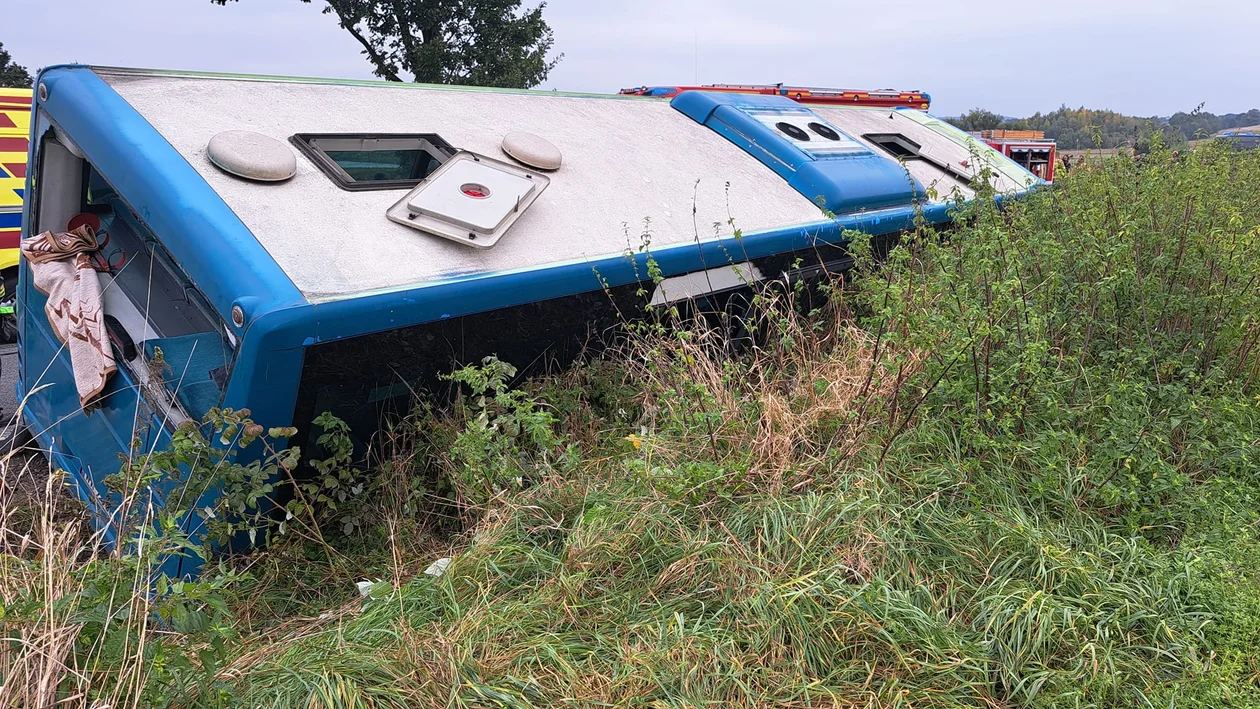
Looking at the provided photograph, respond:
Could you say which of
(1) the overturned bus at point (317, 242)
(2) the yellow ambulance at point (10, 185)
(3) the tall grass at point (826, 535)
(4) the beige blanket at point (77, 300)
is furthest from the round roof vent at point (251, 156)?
(2) the yellow ambulance at point (10, 185)

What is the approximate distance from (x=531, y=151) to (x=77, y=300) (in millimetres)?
2003

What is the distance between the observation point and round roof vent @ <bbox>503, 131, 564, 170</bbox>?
3.94 meters

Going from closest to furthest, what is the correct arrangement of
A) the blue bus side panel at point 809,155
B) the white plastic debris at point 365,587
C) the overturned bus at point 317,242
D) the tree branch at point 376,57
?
the overturned bus at point 317,242, the white plastic debris at point 365,587, the blue bus side panel at point 809,155, the tree branch at point 376,57

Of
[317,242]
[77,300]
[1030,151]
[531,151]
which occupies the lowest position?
[77,300]

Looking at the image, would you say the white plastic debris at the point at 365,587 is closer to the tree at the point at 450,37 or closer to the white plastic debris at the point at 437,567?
the white plastic debris at the point at 437,567

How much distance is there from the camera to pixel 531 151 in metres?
3.97

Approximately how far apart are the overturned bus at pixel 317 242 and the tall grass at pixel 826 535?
35 cm

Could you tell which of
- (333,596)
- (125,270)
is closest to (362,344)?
(333,596)

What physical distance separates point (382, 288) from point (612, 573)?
1.23 metres

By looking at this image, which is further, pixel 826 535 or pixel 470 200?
pixel 470 200

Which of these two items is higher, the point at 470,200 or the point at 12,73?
the point at 470,200

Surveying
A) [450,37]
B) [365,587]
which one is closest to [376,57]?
[450,37]

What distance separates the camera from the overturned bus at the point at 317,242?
9.16ft

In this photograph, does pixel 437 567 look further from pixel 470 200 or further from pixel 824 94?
pixel 824 94
